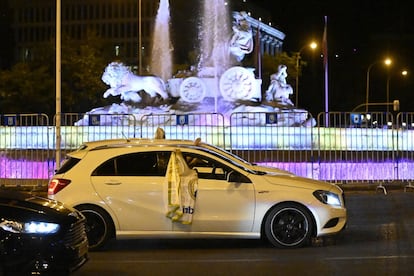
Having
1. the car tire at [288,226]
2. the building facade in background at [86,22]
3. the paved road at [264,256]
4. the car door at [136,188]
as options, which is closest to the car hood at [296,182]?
the car tire at [288,226]

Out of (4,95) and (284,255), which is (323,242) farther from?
(4,95)

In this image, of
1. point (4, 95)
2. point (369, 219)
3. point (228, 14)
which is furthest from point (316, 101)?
point (369, 219)

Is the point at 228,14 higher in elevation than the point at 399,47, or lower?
lower

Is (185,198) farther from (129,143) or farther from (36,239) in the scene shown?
(36,239)

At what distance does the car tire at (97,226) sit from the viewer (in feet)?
30.3

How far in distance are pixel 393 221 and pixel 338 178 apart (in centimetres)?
489

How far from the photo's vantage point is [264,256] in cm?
882

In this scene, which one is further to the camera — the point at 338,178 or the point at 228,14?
the point at 228,14

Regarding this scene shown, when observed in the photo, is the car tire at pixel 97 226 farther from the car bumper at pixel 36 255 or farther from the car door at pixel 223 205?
the car bumper at pixel 36 255

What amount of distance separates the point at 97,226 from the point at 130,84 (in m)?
18.4

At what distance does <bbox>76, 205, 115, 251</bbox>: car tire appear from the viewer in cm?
923

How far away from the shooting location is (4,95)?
48.4 meters

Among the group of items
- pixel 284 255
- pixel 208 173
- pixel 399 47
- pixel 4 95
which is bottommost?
pixel 284 255

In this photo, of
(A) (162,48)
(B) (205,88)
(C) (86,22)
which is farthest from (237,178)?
(C) (86,22)
